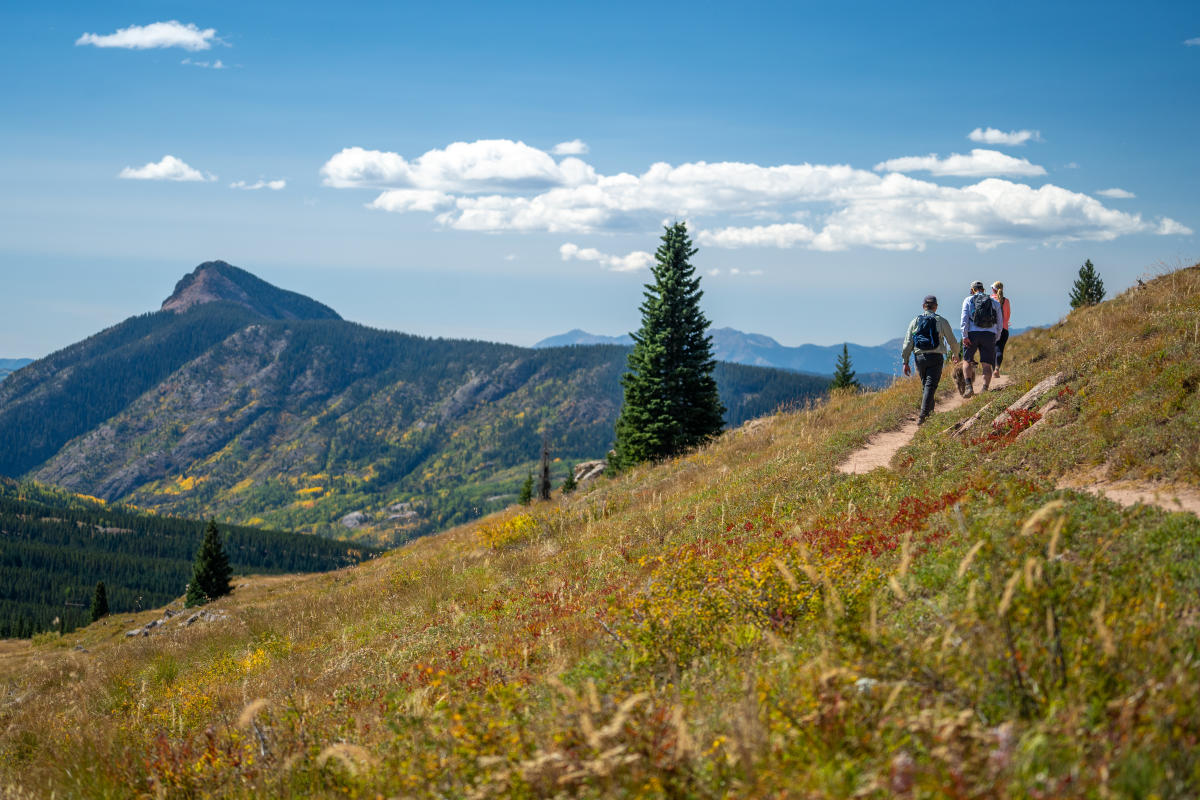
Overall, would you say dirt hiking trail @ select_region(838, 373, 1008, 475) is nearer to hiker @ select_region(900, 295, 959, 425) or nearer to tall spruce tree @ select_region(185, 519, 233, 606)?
hiker @ select_region(900, 295, 959, 425)

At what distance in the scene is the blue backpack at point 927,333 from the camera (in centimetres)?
1515

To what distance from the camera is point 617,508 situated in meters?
18.0

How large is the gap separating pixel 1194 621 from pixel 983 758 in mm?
2099

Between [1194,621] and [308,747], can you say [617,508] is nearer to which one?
[308,747]

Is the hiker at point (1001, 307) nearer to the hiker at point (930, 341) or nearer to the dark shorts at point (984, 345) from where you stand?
the dark shorts at point (984, 345)

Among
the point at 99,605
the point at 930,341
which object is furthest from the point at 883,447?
the point at 99,605

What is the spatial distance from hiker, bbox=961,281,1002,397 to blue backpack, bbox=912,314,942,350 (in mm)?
1816

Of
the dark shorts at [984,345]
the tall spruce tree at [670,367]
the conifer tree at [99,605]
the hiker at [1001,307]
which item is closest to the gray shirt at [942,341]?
the dark shorts at [984,345]

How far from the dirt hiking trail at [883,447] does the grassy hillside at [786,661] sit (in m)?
0.58

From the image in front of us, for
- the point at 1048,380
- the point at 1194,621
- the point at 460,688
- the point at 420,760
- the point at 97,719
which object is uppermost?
the point at 1048,380

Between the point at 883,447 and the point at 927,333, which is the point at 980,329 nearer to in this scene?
the point at 927,333

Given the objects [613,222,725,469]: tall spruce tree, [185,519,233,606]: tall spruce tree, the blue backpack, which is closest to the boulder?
[613,222,725,469]: tall spruce tree

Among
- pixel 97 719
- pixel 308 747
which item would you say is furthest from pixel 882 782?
pixel 97 719

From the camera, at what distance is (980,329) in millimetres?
16453
